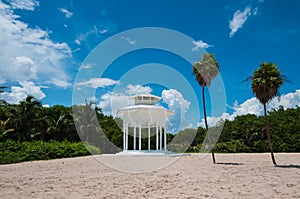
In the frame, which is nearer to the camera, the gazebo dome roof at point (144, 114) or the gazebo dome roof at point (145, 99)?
the gazebo dome roof at point (144, 114)

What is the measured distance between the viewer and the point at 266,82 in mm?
18281

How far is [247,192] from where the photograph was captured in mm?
9422

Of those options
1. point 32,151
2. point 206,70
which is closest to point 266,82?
point 206,70

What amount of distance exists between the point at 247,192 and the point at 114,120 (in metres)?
35.9

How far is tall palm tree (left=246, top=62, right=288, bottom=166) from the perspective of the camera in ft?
59.8

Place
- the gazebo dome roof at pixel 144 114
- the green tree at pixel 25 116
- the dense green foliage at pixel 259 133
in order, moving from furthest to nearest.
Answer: the green tree at pixel 25 116 < the dense green foliage at pixel 259 133 < the gazebo dome roof at pixel 144 114

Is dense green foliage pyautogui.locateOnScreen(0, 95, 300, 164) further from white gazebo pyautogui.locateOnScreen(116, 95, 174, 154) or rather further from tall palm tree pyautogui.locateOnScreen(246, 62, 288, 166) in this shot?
tall palm tree pyautogui.locateOnScreen(246, 62, 288, 166)

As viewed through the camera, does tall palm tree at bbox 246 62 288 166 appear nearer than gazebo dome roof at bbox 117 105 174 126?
Yes

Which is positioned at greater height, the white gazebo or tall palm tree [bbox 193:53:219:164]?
tall palm tree [bbox 193:53:219:164]

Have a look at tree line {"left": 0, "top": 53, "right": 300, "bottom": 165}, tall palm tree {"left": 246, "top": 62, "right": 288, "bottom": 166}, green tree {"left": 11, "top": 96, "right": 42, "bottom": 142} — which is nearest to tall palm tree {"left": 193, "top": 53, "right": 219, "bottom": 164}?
tall palm tree {"left": 246, "top": 62, "right": 288, "bottom": 166}

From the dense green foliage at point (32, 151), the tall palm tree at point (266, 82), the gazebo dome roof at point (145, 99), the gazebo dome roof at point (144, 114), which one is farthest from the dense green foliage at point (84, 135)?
the tall palm tree at point (266, 82)

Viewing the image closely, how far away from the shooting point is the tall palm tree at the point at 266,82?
1823 centimetres

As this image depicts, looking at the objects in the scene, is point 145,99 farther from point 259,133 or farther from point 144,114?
point 259,133

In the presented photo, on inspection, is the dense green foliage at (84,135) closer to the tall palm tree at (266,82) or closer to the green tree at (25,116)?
the green tree at (25,116)
